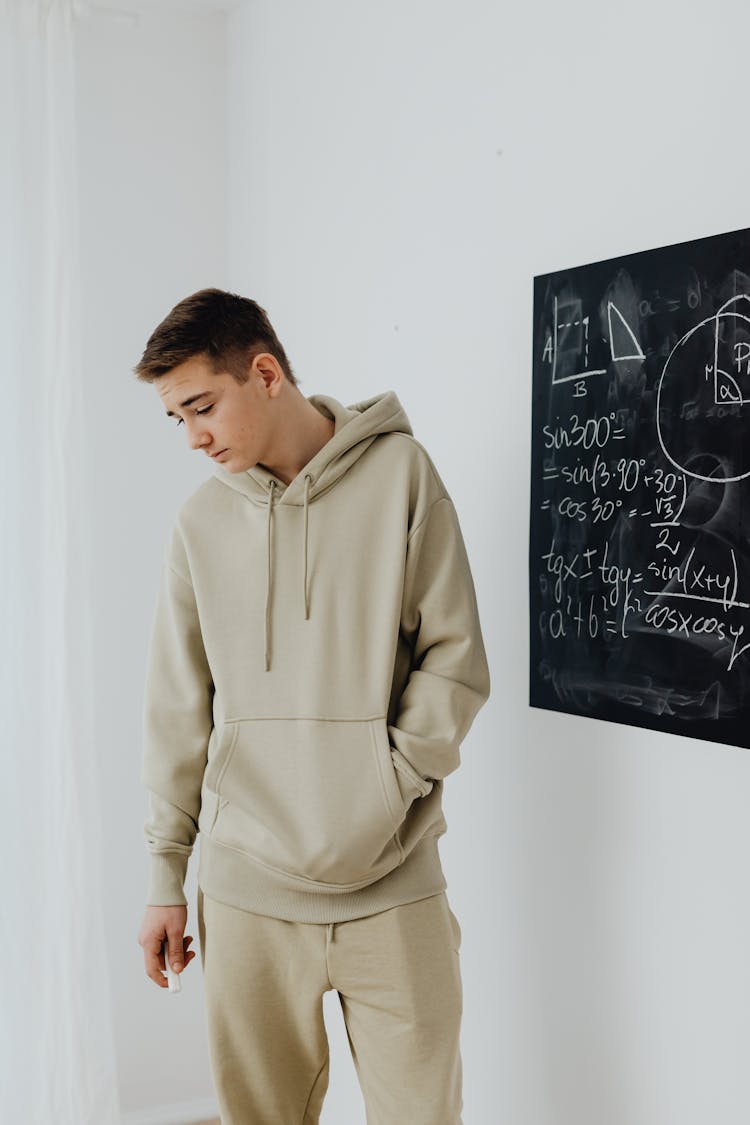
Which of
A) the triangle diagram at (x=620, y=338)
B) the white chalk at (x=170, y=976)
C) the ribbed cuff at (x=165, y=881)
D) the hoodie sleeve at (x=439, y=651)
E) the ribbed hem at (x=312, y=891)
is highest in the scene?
the triangle diagram at (x=620, y=338)

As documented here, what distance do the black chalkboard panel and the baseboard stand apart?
160 centimetres

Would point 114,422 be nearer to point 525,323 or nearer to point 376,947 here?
point 525,323

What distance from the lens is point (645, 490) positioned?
61.2 inches

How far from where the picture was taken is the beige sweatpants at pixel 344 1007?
5.11 feet

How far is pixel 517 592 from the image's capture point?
72.9 inches

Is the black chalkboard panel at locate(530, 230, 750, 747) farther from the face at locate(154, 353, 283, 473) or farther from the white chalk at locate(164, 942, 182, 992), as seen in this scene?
the white chalk at locate(164, 942, 182, 992)

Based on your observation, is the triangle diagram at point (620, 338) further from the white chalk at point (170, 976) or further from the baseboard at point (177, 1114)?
the baseboard at point (177, 1114)

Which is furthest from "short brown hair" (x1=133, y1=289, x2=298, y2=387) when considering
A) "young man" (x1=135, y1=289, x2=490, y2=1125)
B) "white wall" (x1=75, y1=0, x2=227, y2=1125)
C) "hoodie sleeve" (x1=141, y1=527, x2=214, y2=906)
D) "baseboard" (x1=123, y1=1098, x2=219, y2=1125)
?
"baseboard" (x1=123, y1=1098, x2=219, y2=1125)

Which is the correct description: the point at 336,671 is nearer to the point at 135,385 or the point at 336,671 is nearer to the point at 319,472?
the point at 319,472

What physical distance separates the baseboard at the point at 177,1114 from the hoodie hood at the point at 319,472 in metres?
1.62

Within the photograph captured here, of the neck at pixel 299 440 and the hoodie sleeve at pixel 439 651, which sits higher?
the neck at pixel 299 440

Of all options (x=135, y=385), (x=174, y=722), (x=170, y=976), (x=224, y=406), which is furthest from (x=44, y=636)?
(x=224, y=406)

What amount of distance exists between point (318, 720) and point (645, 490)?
0.52 meters

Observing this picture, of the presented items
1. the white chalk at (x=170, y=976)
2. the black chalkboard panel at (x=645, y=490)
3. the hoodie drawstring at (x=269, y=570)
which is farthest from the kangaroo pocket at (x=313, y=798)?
the black chalkboard panel at (x=645, y=490)
